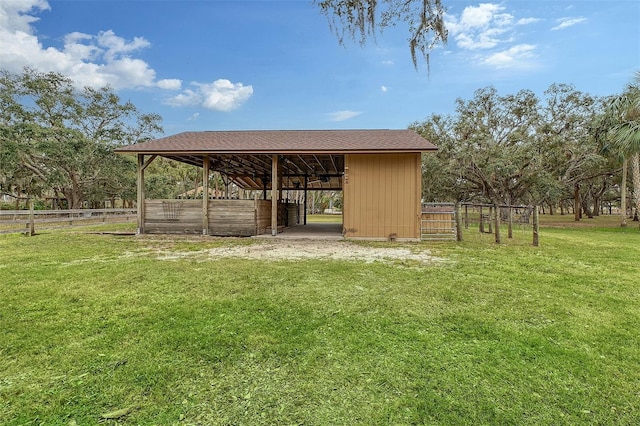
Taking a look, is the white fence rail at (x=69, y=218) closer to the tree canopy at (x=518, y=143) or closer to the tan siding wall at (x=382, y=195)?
the tan siding wall at (x=382, y=195)

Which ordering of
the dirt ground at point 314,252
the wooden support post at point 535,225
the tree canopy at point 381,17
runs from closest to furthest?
the tree canopy at point 381,17 → the dirt ground at point 314,252 → the wooden support post at point 535,225

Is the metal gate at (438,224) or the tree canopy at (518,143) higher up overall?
the tree canopy at (518,143)

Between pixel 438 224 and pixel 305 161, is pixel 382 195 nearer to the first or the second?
pixel 438 224

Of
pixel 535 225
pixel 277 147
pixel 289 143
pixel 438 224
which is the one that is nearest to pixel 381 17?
pixel 277 147

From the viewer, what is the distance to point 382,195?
30.9 ft

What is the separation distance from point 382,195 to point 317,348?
23.9 ft

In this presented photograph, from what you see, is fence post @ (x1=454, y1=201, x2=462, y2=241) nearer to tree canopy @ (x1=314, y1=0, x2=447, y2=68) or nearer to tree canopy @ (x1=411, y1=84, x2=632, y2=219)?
tree canopy @ (x1=314, y1=0, x2=447, y2=68)

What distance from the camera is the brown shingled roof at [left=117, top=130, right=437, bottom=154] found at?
30.6 ft

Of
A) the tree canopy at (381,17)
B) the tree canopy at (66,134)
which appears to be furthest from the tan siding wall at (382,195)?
the tree canopy at (66,134)

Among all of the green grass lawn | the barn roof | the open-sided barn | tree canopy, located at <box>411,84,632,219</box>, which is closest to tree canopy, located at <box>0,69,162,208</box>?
the barn roof

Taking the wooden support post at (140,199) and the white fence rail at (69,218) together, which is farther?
the white fence rail at (69,218)

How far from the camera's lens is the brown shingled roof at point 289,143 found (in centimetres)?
931

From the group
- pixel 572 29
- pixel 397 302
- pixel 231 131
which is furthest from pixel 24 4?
pixel 572 29

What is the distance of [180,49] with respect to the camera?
16609 millimetres
